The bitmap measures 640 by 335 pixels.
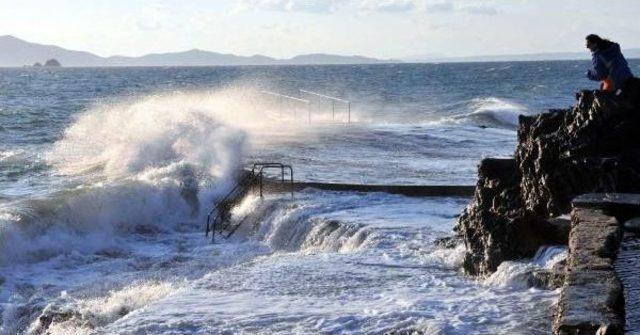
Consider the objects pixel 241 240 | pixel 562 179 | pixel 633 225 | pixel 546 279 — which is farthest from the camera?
pixel 241 240

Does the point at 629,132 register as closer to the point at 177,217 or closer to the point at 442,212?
the point at 442,212

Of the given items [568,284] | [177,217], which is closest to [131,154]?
[177,217]

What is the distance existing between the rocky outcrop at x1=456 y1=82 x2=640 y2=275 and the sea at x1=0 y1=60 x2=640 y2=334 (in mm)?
347

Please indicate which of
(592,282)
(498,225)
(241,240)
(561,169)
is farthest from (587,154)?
(241,240)

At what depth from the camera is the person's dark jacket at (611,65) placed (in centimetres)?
973

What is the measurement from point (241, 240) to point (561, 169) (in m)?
6.95

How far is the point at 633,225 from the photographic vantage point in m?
7.91

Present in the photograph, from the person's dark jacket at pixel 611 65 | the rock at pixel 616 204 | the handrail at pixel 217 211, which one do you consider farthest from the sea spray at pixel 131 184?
the rock at pixel 616 204

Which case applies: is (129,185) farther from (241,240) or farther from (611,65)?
(611,65)

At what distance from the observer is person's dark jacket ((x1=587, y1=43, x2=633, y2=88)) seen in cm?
973

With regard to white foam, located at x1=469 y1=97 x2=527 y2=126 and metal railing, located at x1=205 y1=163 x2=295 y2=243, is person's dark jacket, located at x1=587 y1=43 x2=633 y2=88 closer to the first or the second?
metal railing, located at x1=205 y1=163 x2=295 y2=243

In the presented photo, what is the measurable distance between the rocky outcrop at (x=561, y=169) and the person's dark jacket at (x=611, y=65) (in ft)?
1.51

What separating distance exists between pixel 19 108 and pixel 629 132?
5031cm

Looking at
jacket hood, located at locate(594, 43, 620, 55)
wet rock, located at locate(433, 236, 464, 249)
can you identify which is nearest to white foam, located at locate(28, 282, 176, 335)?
wet rock, located at locate(433, 236, 464, 249)
